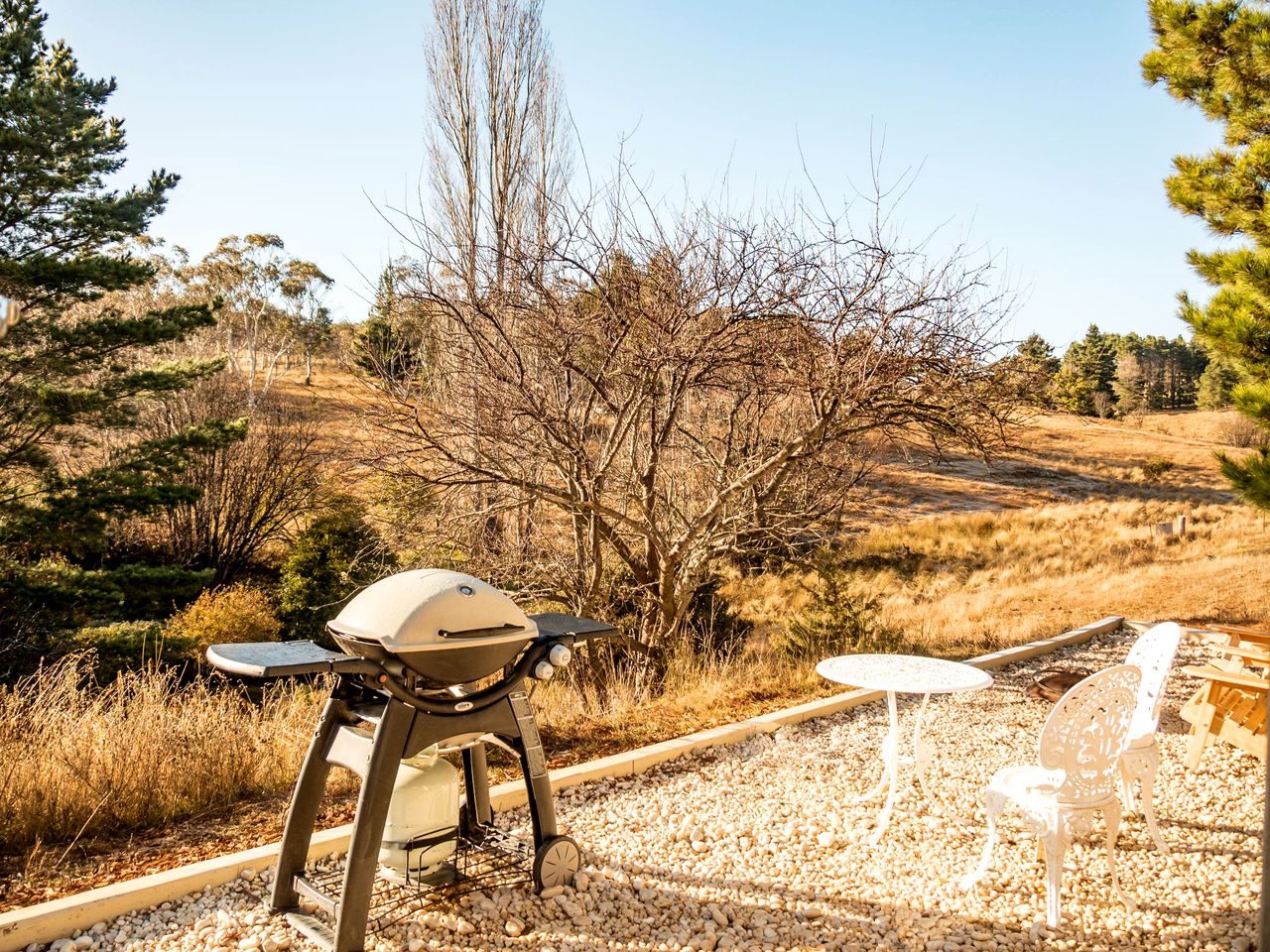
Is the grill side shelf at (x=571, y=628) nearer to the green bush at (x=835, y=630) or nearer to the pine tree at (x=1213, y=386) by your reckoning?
the green bush at (x=835, y=630)

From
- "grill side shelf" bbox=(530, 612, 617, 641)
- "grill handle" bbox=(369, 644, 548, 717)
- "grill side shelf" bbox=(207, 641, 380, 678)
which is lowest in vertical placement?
"grill handle" bbox=(369, 644, 548, 717)

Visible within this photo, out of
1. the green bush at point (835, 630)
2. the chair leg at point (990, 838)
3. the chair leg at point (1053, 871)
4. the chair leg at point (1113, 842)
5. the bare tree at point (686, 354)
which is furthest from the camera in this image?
the green bush at point (835, 630)

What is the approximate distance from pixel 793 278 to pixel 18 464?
12.8m

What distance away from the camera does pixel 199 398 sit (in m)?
15.8

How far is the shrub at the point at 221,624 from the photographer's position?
35.6ft

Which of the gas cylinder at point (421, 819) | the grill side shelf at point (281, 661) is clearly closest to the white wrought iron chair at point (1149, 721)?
the gas cylinder at point (421, 819)

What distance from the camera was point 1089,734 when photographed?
9.46 ft

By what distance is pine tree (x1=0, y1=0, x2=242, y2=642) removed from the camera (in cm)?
1237

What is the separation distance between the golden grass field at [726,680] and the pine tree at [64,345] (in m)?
3.19

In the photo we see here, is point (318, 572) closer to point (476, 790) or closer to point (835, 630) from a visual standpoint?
point (835, 630)

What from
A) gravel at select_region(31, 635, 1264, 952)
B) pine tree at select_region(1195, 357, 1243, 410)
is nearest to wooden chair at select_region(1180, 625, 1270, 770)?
gravel at select_region(31, 635, 1264, 952)

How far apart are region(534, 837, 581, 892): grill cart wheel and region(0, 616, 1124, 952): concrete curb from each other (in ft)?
2.61

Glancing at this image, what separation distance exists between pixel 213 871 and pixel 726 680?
3.89m

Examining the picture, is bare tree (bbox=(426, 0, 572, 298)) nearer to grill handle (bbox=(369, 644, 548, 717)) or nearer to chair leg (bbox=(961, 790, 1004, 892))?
grill handle (bbox=(369, 644, 548, 717))
